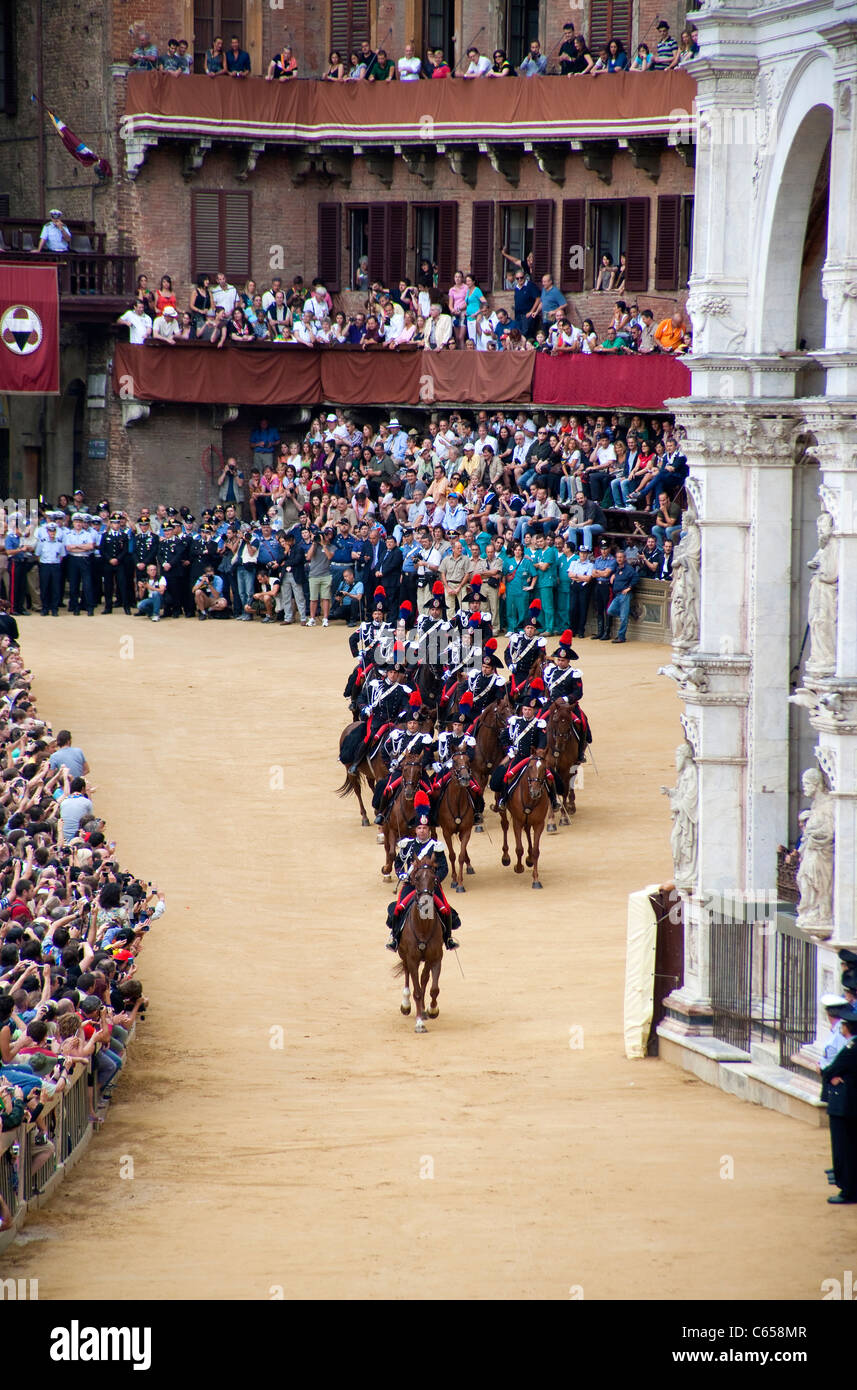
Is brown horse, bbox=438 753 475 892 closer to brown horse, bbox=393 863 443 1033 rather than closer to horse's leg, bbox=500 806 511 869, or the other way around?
horse's leg, bbox=500 806 511 869

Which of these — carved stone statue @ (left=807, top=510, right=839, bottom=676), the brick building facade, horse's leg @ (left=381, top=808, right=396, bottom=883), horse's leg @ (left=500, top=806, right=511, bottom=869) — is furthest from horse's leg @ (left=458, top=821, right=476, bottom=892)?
the brick building facade

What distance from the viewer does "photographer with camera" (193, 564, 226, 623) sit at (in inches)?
1523

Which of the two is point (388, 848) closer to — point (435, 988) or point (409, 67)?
point (435, 988)

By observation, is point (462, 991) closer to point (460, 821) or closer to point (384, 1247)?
point (460, 821)

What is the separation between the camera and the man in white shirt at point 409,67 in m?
42.2

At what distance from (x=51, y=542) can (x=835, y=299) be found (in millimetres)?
24900

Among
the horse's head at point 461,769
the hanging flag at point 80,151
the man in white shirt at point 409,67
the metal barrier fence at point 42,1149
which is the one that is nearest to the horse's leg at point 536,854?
the horse's head at point 461,769

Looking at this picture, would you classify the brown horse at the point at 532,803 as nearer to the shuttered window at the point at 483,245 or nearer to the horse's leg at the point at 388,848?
the horse's leg at the point at 388,848

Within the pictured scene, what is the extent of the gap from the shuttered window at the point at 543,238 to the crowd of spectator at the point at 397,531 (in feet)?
11.1

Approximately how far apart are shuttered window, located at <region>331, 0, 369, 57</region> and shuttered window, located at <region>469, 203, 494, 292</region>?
4810mm

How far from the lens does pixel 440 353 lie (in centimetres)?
4062

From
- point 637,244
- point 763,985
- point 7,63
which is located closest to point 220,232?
point 7,63

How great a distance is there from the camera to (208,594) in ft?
127

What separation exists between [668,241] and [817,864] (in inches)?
1031
